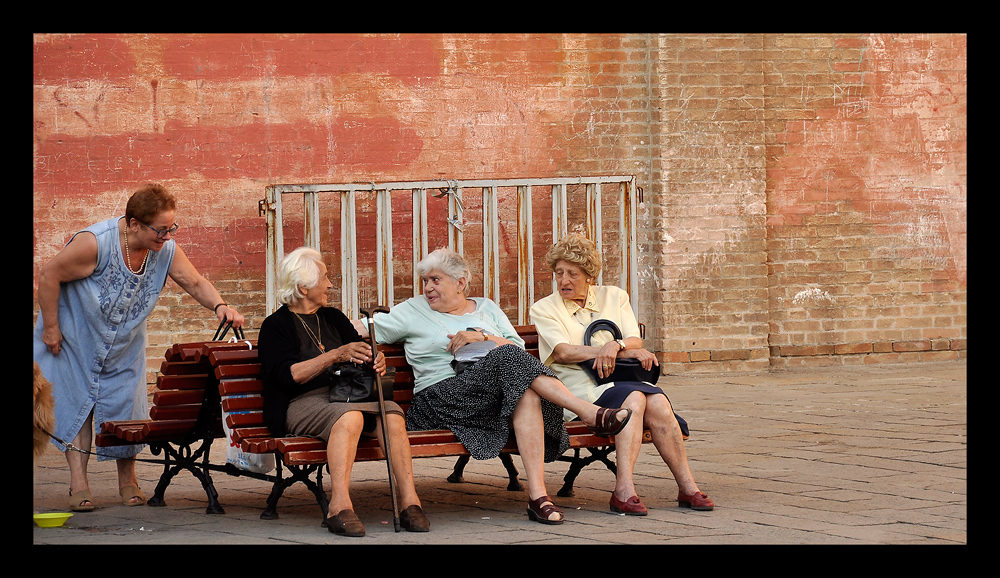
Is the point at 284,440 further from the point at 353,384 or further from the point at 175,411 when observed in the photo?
the point at 175,411

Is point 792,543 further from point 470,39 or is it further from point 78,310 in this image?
point 470,39

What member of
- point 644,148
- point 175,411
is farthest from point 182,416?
point 644,148

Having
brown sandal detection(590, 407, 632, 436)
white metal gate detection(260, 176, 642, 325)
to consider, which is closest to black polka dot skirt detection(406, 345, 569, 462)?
brown sandal detection(590, 407, 632, 436)

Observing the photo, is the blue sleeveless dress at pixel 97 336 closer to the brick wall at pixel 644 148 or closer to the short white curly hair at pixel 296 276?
the short white curly hair at pixel 296 276

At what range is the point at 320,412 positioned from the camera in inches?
207

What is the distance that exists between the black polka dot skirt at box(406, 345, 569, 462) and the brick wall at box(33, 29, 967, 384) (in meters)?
4.57

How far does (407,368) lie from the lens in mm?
5945

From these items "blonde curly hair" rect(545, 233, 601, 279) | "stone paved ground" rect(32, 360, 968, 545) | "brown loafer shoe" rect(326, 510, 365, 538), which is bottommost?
"stone paved ground" rect(32, 360, 968, 545)

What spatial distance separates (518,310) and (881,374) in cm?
302

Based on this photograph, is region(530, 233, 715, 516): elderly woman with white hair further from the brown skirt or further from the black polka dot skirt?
the brown skirt

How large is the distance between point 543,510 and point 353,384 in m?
0.94

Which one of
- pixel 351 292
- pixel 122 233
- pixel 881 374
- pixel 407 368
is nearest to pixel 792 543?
pixel 407 368

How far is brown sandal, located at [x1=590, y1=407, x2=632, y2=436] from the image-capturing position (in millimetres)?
5379

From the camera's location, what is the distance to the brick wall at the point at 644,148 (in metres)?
9.60
